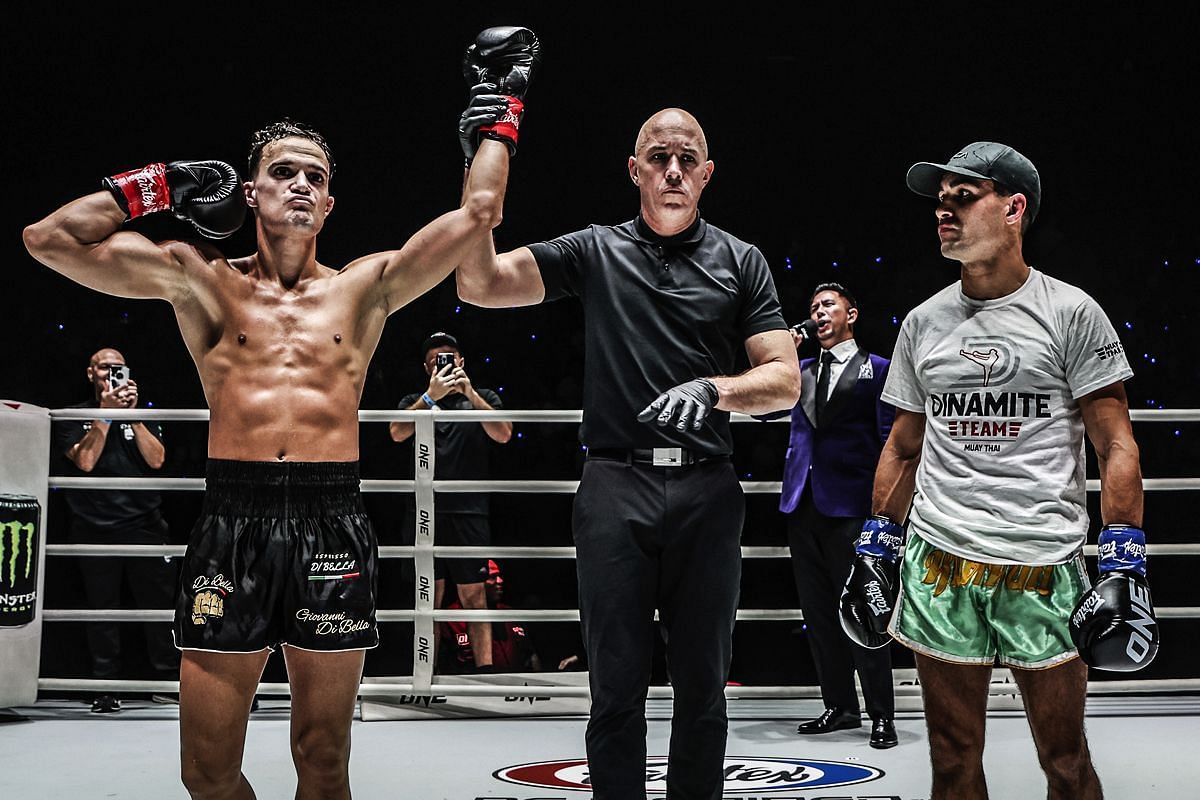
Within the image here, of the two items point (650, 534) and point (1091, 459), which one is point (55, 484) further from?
point (1091, 459)

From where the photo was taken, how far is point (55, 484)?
163 inches

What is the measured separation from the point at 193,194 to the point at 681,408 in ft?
3.26

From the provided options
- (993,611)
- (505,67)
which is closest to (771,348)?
(993,611)

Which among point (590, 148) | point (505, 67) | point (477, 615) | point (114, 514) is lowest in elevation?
point (477, 615)

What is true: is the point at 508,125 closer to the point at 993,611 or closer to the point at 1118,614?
the point at 993,611

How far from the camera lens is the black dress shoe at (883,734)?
3.48 metres

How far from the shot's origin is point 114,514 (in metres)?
4.40

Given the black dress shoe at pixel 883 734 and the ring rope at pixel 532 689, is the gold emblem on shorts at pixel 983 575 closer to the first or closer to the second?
the black dress shoe at pixel 883 734

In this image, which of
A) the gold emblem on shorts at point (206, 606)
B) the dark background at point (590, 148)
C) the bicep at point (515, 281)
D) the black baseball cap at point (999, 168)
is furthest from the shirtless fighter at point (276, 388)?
the dark background at point (590, 148)

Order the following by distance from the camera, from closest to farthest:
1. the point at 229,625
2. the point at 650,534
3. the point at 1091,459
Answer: the point at 229,625
the point at 650,534
the point at 1091,459

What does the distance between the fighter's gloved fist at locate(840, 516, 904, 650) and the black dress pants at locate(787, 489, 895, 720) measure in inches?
54.2

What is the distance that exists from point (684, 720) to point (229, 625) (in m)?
0.84

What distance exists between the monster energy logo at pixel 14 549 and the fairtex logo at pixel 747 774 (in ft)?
6.05

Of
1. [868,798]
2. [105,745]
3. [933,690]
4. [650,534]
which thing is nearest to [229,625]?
[650,534]
